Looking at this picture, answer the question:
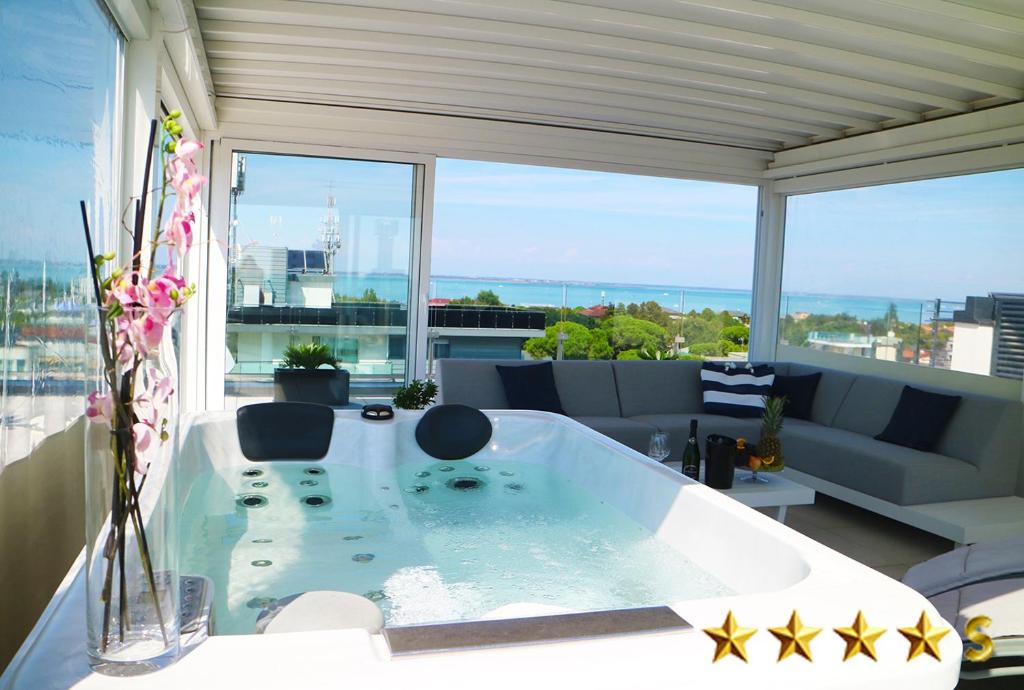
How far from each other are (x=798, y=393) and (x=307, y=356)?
12.2ft

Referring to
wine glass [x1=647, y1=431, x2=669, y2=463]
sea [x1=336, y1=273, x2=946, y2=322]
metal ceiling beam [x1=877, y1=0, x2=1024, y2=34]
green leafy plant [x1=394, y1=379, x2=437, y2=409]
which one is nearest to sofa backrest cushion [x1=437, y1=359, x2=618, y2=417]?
green leafy plant [x1=394, y1=379, x2=437, y2=409]

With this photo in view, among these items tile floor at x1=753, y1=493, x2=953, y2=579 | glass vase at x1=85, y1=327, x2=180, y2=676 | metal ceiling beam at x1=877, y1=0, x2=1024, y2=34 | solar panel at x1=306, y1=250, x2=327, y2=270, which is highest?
metal ceiling beam at x1=877, y1=0, x2=1024, y2=34

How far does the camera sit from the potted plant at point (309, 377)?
648 centimetres

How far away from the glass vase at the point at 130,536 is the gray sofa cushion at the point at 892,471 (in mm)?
4179

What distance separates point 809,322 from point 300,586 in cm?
558

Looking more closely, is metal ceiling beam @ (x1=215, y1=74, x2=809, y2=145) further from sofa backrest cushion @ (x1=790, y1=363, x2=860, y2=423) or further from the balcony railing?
sofa backrest cushion @ (x1=790, y1=363, x2=860, y2=423)

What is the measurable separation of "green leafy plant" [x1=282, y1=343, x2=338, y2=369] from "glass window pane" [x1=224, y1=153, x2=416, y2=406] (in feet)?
0.14

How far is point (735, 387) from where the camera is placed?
6023 mm

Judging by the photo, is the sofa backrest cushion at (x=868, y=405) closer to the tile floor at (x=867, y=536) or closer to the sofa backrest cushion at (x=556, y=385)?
the tile floor at (x=867, y=536)

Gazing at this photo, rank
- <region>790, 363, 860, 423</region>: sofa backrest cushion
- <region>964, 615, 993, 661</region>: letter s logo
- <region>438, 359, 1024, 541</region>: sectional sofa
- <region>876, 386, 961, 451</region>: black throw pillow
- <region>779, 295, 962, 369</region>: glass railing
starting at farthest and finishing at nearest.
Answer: <region>790, 363, 860, 423</region>: sofa backrest cushion, <region>779, 295, 962, 369</region>: glass railing, <region>876, 386, 961, 451</region>: black throw pillow, <region>438, 359, 1024, 541</region>: sectional sofa, <region>964, 615, 993, 661</region>: letter s logo

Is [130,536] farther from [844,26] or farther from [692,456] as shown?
[844,26]

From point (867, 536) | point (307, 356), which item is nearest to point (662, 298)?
point (307, 356)

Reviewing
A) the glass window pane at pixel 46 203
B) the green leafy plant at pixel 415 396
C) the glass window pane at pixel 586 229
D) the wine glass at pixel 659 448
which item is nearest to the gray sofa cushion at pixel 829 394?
the wine glass at pixel 659 448

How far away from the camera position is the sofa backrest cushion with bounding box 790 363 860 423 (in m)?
5.90
